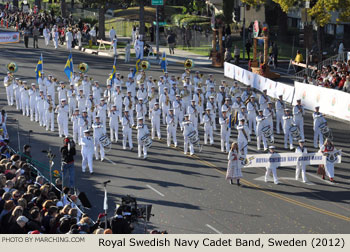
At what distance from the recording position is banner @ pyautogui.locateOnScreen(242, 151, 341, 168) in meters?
24.8

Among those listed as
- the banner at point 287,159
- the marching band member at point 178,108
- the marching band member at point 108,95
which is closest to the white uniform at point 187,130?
the marching band member at point 178,108

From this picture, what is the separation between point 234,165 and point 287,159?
6.53ft

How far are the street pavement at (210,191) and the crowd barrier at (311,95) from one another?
1.71 meters

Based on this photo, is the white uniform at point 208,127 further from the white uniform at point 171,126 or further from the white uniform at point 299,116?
the white uniform at point 299,116

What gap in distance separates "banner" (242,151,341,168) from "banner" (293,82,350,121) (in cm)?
898

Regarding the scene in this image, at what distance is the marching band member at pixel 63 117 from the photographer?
101 ft

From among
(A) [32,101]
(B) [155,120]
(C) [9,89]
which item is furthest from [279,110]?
(C) [9,89]

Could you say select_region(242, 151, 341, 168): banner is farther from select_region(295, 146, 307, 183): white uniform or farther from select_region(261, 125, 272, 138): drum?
select_region(261, 125, 272, 138): drum

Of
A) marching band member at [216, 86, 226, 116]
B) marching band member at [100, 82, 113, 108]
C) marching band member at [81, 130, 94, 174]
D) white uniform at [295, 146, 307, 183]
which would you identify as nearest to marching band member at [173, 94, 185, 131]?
marching band member at [216, 86, 226, 116]

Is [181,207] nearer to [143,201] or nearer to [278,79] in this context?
[143,201]

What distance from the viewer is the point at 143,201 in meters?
22.8

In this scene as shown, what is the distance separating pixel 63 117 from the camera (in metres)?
31.0

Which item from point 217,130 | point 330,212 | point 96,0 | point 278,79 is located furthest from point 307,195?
point 96,0

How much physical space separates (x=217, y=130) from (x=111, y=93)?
19.8 feet
